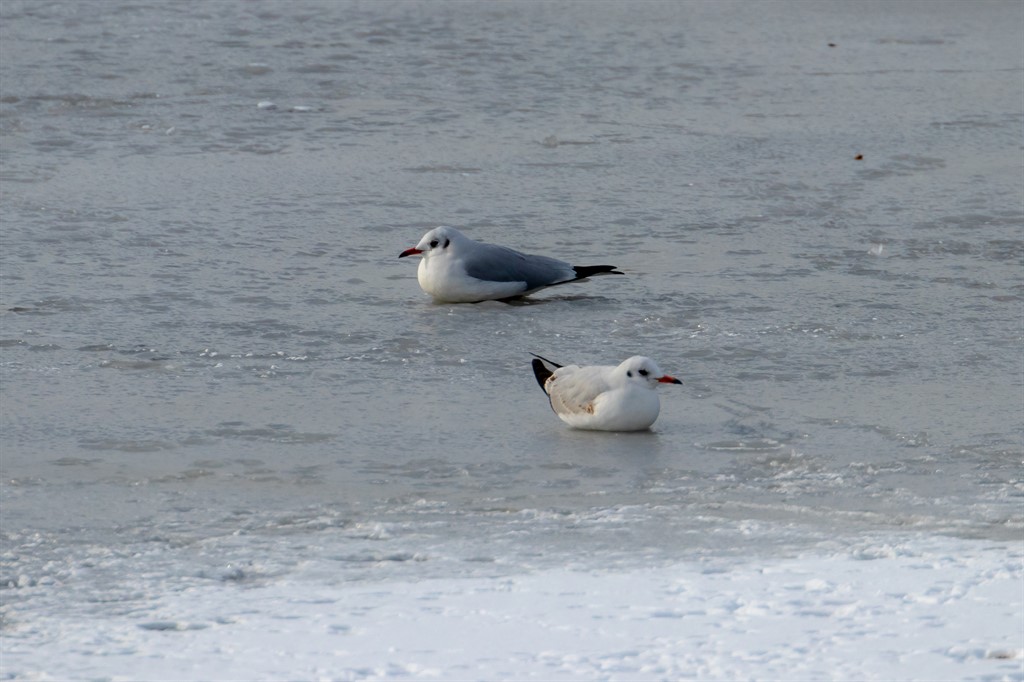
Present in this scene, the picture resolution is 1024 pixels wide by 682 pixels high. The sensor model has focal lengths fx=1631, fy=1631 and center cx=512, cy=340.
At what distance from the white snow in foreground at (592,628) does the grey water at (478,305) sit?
169 mm

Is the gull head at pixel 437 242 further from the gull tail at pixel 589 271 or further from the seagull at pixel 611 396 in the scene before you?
the seagull at pixel 611 396

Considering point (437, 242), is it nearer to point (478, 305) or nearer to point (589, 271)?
point (478, 305)

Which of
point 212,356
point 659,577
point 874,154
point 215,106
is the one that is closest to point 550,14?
point 215,106

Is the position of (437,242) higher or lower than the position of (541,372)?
higher

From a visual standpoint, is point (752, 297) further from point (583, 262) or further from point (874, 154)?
point (874, 154)

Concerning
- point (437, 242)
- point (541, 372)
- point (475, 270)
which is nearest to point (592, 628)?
point (541, 372)

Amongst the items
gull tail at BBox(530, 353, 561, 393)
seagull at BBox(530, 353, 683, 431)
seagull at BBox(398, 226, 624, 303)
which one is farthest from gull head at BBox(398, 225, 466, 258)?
seagull at BBox(530, 353, 683, 431)

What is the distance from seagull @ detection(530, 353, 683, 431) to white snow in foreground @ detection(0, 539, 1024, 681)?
3.80ft

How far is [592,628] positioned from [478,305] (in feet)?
11.0

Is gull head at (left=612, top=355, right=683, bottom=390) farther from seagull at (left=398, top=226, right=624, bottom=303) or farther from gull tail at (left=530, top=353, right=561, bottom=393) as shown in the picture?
seagull at (left=398, top=226, right=624, bottom=303)

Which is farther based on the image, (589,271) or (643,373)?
(589,271)

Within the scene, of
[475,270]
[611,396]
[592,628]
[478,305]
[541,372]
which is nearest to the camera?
[592,628]

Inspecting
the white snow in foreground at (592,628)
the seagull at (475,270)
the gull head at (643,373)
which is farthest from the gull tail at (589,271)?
the white snow in foreground at (592,628)

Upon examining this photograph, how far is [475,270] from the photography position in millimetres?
6582
